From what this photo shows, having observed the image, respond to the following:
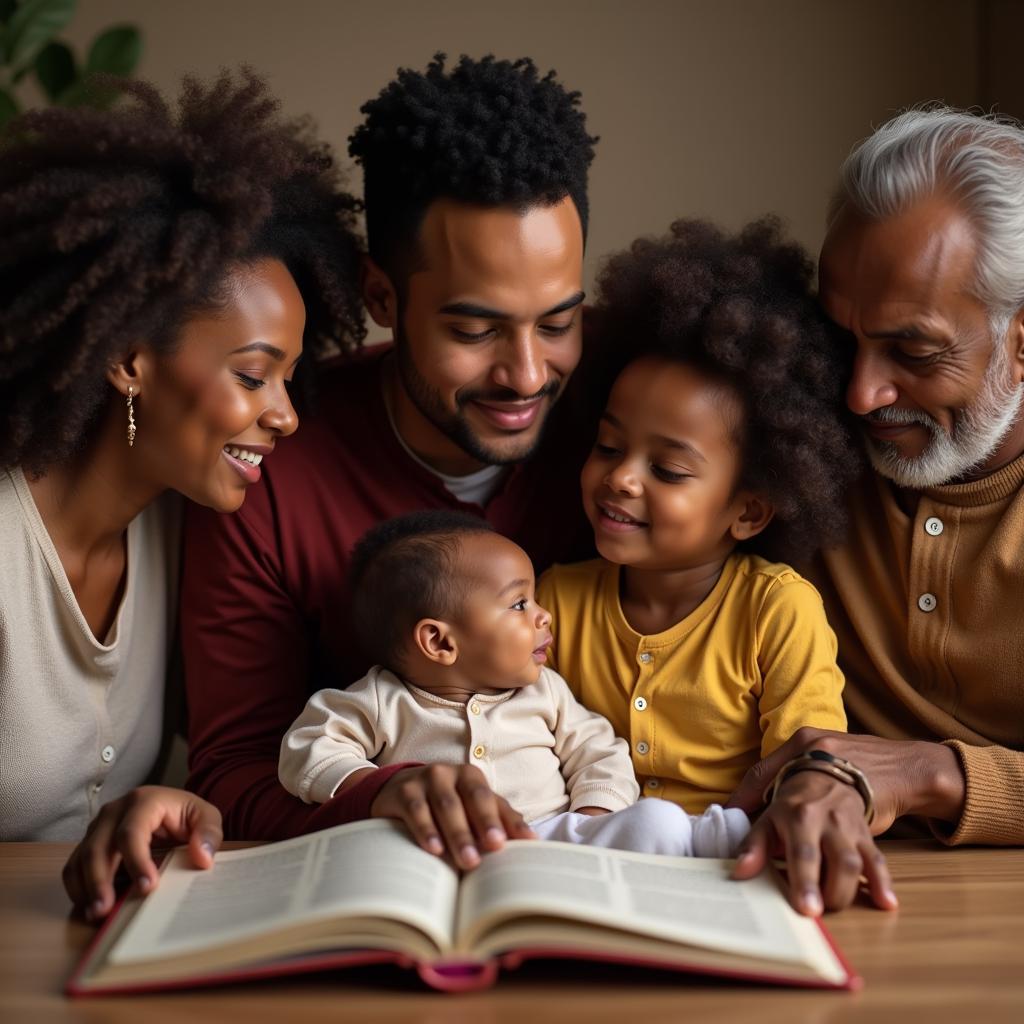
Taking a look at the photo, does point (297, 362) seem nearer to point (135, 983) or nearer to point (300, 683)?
point (300, 683)

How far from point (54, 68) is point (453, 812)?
8.49 ft

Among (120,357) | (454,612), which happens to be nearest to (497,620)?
(454,612)

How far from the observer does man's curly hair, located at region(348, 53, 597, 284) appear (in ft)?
6.68

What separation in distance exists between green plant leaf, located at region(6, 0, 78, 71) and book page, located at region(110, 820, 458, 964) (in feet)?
8.03

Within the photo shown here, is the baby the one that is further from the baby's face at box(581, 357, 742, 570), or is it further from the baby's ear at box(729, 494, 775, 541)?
the baby's ear at box(729, 494, 775, 541)

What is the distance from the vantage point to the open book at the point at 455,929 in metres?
1.25

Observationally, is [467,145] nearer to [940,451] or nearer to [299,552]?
[299,552]

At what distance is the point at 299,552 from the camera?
2201mm

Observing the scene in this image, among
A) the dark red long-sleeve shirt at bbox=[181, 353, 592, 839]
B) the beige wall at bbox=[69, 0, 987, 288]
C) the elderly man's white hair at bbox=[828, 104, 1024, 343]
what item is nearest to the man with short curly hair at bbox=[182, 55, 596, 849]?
the dark red long-sleeve shirt at bbox=[181, 353, 592, 839]

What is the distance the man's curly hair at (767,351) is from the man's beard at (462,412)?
0.21 meters

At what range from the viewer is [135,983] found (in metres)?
1.25

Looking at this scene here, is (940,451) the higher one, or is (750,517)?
(940,451)

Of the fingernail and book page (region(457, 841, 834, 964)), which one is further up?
book page (region(457, 841, 834, 964))

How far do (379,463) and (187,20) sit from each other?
218 centimetres
